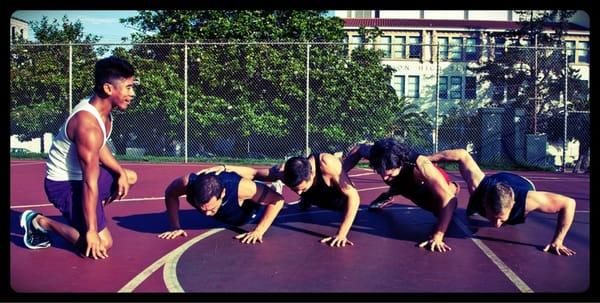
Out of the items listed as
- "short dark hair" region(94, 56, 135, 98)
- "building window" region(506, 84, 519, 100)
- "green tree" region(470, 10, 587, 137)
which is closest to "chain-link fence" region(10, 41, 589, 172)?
"green tree" region(470, 10, 587, 137)

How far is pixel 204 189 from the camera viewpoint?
14.9 ft

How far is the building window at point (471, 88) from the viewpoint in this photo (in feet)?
93.2

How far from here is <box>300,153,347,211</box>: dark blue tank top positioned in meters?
5.39

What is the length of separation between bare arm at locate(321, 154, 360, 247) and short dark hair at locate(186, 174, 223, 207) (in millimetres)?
1155

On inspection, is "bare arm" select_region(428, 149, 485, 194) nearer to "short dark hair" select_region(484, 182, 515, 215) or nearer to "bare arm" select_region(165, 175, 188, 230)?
"short dark hair" select_region(484, 182, 515, 215)

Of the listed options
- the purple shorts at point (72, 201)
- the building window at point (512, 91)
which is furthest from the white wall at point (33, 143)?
the building window at point (512, 91)

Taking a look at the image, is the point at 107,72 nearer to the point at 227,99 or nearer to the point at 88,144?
the point at 88,144

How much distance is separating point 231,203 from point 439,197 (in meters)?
2.00

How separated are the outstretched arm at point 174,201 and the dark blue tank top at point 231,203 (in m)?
0.13

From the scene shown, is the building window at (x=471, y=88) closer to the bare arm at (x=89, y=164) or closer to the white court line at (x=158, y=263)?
the white court line at (x=158, y=263)

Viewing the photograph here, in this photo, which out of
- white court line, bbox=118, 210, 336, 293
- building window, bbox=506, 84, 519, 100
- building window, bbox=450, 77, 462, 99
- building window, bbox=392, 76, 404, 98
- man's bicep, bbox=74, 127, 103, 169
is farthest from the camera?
building window, bbox=392, 76, 404, 98
